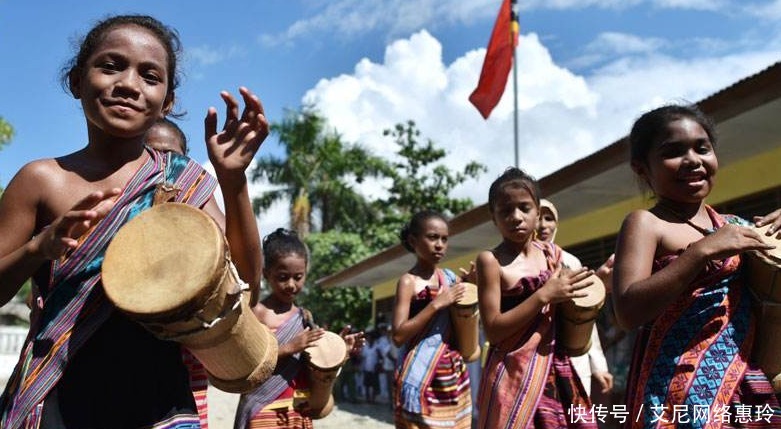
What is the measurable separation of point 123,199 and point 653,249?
1582 mm

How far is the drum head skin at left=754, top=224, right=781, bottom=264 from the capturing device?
2.29 metres

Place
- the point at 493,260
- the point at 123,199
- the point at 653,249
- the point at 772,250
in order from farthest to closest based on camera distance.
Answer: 1. the point at 493,260
2. the point at 653,249
3. the point at 772,250
4. the point at 123,199

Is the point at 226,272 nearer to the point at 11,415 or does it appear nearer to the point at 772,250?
the point at 11,415

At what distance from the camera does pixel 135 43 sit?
205 centimetres

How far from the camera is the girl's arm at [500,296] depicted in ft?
11.2

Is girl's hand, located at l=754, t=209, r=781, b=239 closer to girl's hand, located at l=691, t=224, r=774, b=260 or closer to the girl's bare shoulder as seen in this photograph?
girl's hand, located at l=691, t=224, r=774, b=260

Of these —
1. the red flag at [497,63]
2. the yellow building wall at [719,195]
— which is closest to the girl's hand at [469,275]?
the yellow building wall at [719,195]

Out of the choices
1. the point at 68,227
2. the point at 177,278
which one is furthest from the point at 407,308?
the point at 68,227

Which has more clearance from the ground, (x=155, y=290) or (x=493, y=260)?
(x=493, y=260)

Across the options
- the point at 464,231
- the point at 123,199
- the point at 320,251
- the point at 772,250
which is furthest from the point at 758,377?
the point at 320,251

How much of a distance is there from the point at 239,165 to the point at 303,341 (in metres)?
2.29

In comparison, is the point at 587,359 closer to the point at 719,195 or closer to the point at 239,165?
the point at 239,165

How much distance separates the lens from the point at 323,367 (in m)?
4.20

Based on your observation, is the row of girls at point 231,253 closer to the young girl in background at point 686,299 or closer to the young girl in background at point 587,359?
the young girl in background at point 686,299
